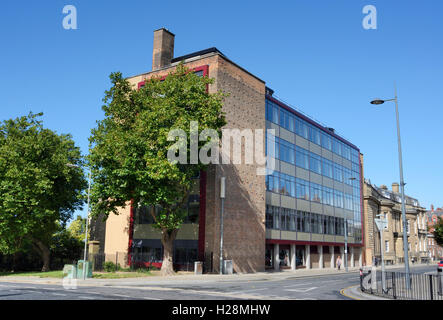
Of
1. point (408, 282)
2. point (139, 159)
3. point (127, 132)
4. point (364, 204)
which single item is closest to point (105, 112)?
point (127, 132)

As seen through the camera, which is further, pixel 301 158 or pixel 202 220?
pixel 301 158

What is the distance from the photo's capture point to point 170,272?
3141 centimetres

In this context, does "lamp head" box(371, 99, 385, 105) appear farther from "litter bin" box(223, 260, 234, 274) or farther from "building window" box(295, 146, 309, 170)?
"building window" box(295, 146, 309, 170)

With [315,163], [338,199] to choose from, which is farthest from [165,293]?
[338,199]

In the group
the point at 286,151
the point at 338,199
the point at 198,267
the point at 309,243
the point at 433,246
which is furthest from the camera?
the point at 433,246

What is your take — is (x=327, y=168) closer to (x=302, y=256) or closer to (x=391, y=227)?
(x=302, y=256)

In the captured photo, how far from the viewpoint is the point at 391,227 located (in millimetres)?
A: 77625

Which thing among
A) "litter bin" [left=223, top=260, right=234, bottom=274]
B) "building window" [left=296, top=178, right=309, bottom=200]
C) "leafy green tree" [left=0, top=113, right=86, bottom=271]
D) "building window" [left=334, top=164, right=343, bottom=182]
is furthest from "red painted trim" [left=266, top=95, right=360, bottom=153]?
"leafy green tree" [left=0, top=113, right=86, bottom=271]

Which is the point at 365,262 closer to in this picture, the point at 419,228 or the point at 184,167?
the point at 419,228

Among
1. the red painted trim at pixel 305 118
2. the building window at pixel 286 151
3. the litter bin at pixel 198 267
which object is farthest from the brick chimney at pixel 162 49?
the litter bin at pixel 198 267

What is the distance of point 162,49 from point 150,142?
17.1m

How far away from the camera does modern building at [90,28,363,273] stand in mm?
35438

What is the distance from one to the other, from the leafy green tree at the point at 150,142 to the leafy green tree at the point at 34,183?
735cm

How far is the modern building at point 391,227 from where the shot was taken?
69625 mm
